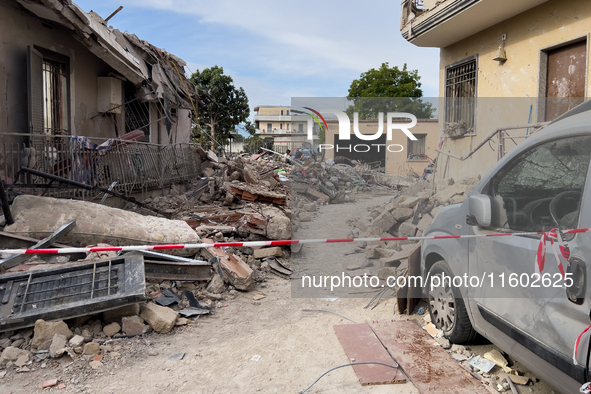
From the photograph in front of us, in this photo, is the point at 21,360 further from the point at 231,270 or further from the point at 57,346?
the point at 231,270

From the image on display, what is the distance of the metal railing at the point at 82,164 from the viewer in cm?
717

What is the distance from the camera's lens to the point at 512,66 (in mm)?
7613

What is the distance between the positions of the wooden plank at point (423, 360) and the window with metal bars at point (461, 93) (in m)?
5.95

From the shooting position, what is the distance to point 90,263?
14.5 ft

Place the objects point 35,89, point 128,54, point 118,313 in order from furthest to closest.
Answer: point 128,54 → point 35,89 → point 118,313

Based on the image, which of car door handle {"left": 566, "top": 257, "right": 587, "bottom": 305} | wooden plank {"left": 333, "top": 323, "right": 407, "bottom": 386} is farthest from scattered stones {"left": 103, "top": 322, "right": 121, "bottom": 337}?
car door handle {"left": 566, "top": 257, "right": 587, "bottom": 305}

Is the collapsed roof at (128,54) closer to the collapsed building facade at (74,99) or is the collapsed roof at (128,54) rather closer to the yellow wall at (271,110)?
the collapsed building facade at (74,99)

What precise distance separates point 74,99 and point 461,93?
29.5 ft

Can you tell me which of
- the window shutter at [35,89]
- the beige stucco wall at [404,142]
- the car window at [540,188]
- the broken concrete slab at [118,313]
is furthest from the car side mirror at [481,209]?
the window shutter at [35,89]

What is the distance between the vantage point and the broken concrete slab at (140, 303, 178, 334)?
4.23m

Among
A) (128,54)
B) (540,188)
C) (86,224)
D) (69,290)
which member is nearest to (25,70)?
(128,54)

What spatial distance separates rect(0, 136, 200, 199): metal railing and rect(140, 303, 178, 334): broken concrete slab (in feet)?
10.5

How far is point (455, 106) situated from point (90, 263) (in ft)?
27.3

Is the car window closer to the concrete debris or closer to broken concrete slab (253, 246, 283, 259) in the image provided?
the concrete debris
